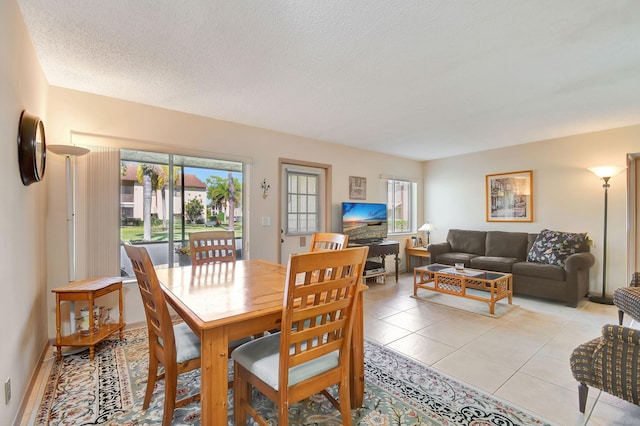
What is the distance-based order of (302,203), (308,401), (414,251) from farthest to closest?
(414,251) < (302,203) < (308,401)

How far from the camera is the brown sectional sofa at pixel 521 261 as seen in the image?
3.76m

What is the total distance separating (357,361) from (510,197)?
471 cm

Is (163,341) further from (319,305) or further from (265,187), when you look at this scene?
(265,187)

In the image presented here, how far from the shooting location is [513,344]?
8.86 ft

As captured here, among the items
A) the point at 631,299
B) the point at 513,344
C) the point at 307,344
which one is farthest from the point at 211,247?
the point at 631,299

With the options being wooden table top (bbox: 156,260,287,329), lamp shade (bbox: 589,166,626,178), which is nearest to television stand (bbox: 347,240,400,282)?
wooden table top (bbox: 156,260,287,329)

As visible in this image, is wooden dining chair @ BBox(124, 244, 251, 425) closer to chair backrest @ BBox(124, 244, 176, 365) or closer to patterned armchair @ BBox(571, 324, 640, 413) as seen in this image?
chair backrest @ BBox(124, 244, 176, 365)

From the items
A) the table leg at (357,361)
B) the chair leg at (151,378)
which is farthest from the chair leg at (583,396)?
the chair leg at (151,378)

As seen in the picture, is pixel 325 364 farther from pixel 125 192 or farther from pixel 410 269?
pixel 410 269

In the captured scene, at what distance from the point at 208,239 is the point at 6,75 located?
1662mm

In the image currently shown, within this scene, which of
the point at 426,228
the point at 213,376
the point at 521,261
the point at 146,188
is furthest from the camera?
the point at 426,228

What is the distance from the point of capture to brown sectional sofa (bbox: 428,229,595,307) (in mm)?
3758

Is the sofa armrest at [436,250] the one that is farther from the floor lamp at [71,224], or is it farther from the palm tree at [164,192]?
the floor lamp at [71,224]

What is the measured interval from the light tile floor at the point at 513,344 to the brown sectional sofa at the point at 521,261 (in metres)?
0.20
